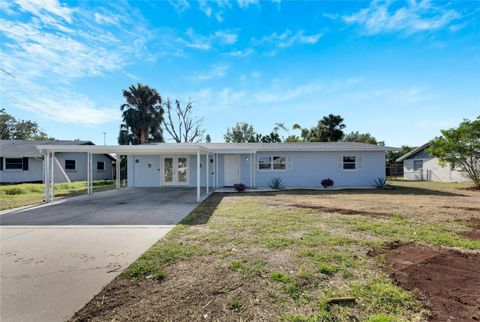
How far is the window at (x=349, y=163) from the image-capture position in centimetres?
1711

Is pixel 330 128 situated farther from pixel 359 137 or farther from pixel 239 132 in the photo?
pixel 239 132

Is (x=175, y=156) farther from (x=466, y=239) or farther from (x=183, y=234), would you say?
(x=466, y=239)

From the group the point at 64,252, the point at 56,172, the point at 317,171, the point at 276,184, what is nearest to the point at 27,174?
the point at 56,172

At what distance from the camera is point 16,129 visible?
136ft

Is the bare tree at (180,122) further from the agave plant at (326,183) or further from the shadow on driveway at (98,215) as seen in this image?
the shadow on driveway at (98,215)

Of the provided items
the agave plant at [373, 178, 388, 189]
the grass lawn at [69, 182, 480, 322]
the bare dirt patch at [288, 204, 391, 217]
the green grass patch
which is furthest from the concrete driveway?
the agave plant at [373, 178, 388, 189]

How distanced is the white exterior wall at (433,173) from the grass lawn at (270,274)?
66.5 ft

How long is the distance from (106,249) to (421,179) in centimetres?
2959

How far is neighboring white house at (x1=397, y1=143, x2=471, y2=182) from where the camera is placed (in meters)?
22.6

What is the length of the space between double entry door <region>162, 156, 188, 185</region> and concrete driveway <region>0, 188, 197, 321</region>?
8.85m

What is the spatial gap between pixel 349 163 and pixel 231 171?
26.6 feet

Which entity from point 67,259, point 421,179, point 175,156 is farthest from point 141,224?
point 421,179

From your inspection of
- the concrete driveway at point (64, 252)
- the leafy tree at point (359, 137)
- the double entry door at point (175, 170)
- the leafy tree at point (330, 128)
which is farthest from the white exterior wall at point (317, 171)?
the leafy tree at point (359, 137)

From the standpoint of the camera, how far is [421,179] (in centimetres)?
2552
